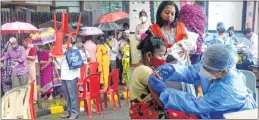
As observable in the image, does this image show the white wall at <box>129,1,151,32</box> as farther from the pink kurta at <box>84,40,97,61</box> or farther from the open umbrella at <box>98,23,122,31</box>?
the pink kurta at <box>84,40,97,61</box>

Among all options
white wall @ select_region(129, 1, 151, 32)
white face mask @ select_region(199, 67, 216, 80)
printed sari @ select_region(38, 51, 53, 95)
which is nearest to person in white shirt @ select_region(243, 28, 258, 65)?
white wall @ select_region(129, 1, 151, 32)

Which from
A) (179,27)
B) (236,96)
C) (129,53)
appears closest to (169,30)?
(179,27)

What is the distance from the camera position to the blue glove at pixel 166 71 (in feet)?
9.09

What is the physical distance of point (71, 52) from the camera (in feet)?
20.6

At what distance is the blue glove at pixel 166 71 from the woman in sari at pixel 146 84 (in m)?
0.12

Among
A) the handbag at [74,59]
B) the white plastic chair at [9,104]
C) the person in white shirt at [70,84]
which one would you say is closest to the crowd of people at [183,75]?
the white plastic chair at [9,104]

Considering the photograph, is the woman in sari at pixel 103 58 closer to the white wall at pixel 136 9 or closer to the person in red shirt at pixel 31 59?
the white wall at pixel 136 9

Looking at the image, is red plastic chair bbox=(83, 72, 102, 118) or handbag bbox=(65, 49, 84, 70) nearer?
handbag bbox=(65, 49, 84, 70)

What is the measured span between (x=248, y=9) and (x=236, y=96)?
8.55 metres

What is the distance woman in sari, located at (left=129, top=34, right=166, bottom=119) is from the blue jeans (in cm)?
346

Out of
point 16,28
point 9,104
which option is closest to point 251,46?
point 16,28

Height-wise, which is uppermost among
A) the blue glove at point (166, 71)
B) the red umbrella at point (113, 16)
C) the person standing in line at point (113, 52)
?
the red umbrella at point (113, 16)

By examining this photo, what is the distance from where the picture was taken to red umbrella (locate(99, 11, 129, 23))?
389 inches

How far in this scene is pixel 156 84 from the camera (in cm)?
287
